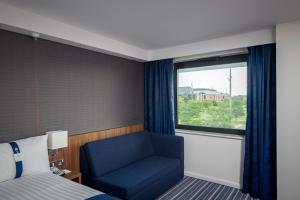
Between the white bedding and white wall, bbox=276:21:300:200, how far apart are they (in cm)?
241

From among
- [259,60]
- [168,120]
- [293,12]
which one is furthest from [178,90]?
[293,12]

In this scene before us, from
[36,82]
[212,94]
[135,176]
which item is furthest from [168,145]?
[36,82]

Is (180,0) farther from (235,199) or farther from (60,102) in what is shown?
(235,199)

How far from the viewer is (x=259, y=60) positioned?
2.91 metres

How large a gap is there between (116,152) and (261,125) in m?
2.24

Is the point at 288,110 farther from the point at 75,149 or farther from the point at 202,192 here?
the point at 75,149

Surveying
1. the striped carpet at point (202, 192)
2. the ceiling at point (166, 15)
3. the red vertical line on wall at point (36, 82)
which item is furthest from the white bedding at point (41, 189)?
the ceiling at point (166, 15)

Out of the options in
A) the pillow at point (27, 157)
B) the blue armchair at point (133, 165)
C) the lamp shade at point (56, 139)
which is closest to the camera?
the pillow at point (27, 157)

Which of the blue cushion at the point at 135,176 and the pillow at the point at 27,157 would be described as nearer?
the pillow at the point at 27,157

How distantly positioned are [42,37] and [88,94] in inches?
40.6

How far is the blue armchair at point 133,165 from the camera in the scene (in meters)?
2.53

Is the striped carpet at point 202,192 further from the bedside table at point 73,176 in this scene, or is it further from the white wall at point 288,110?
the bedside table at point 73,176

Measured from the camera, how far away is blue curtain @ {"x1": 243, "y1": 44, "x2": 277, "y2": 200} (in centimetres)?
279

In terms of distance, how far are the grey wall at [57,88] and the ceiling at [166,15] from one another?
0.48m
